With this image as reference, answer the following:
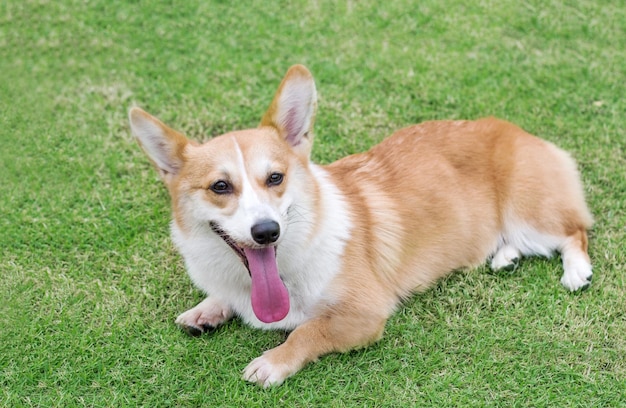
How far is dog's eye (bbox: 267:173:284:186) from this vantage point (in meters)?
3.19

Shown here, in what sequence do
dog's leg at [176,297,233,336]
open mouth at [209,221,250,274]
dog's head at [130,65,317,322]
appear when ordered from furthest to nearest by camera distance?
1. dog's leg at [176,297,233,336]
2. open mouth at [209,221,250,274]
3. dog's head at [130,65,317,322]

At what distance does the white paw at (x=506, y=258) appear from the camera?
3.93 metres

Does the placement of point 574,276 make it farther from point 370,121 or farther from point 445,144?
point 370,121

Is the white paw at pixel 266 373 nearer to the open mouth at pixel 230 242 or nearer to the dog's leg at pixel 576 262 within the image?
the open mouth at pixel 230 242

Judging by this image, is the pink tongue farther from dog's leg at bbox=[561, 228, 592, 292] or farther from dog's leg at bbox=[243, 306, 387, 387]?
dog's leg at bbox=[561, 228, 592, 292]

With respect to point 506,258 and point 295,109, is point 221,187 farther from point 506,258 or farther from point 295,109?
point 506,258

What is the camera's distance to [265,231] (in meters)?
2.94

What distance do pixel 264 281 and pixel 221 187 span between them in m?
0.51

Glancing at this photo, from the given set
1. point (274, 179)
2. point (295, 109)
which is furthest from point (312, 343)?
→ point (295, 109)

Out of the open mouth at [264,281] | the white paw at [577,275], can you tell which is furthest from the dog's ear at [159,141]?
the white paw at [577,275]

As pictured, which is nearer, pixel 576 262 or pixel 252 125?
pixel 576 262

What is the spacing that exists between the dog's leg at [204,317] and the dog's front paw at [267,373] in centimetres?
40

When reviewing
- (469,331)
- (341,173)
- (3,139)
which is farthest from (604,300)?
(3,139)

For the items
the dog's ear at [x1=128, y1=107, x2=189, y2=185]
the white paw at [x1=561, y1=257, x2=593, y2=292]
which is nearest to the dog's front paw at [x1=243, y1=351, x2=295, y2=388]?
the dog's ear at [x1=128, y1=107, x2=189, y2=185]
